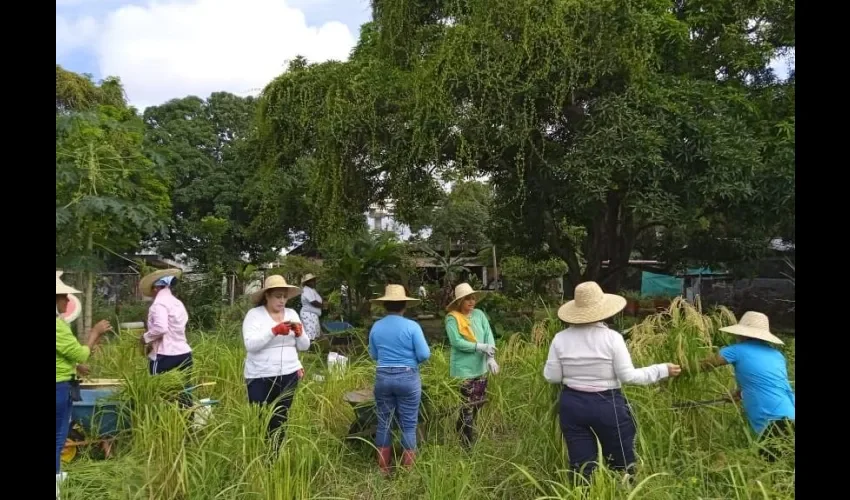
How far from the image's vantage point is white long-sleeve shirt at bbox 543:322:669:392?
3.16 m

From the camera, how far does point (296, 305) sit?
12195 millimetres

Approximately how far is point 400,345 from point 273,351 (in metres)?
0.85

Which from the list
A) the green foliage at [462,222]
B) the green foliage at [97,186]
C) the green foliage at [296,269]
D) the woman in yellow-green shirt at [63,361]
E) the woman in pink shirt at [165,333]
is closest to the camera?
the woman in yellow-green shirt at [63,361]

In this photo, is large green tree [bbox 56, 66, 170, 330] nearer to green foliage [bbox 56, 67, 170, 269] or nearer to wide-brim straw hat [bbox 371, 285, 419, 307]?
green foliage [bbox 56, 67, 170, 269]

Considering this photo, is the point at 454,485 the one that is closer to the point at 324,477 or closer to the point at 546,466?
the point at 546,466

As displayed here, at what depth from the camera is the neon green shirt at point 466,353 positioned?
Answer: 15.0 feet

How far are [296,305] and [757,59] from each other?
9023 millimetres

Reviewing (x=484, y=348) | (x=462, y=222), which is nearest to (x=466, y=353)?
(x=484, y=348)

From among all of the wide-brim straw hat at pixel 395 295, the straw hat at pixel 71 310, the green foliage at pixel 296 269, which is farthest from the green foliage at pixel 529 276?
the straw hat at pixel 71 310

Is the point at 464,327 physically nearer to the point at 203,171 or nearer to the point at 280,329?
the point at 280,329

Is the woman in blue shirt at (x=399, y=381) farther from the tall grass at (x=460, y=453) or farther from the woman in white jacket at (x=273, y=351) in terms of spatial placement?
the woman in white jacket at (x=273, y=351)

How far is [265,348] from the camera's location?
13.1ft

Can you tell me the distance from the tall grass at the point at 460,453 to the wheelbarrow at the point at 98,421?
0.10 m
